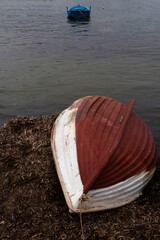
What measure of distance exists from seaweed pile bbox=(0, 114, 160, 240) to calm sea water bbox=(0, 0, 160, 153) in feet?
10.1

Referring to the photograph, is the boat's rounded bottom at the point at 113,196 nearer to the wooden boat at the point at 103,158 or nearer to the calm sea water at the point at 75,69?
the wooden boat at the point at 103,158

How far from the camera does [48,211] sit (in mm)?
3986

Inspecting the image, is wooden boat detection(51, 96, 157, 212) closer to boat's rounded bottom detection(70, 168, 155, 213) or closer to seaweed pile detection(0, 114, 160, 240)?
boat's rounded bottom detection(70, 168, 155, 213)

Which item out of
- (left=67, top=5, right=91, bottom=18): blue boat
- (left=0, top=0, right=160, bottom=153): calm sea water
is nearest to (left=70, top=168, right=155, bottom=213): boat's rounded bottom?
(left=0, top=0, right=160, bottom=153): calm sea water

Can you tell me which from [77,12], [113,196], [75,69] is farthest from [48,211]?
[77,12]

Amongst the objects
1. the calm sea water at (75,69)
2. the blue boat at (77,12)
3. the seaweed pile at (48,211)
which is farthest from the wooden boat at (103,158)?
the blue boat at (77,12)

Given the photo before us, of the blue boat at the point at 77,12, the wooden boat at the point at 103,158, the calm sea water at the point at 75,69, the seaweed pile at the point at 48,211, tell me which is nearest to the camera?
the seaweed pile at the point at 48,211

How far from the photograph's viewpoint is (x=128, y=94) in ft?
31.8

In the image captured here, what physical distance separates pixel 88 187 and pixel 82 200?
0.25 m

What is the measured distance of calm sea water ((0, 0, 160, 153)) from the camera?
9.12 metres

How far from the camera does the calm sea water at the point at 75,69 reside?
9.12 metres

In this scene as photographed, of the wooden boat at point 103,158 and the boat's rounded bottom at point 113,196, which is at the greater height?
the wooden boat at point 103,158

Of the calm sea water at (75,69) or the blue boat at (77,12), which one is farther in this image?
the blue boat at (77,12)

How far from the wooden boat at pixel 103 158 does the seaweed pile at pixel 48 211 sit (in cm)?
25
